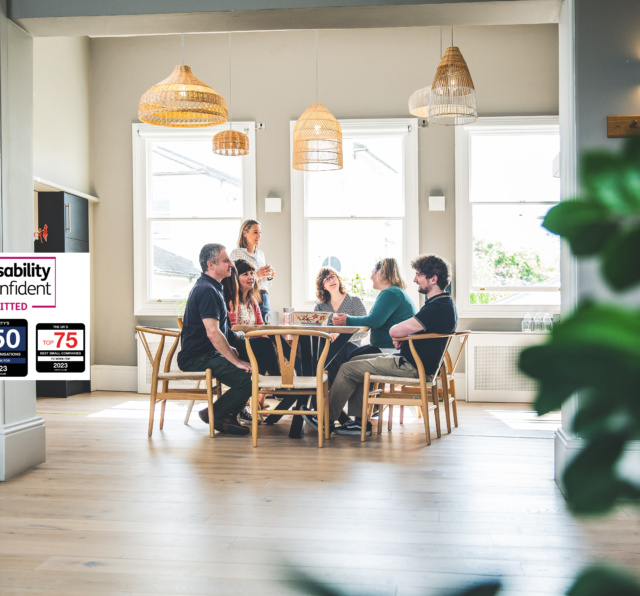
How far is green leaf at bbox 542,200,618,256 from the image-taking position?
0.42 ft

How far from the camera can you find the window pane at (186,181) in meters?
6.52

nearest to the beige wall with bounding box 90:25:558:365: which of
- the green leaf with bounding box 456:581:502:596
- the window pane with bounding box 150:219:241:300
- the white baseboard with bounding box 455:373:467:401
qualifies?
the window pane with bounding box 150:219:241:300

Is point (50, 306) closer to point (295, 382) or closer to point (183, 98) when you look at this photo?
point (295, 382)

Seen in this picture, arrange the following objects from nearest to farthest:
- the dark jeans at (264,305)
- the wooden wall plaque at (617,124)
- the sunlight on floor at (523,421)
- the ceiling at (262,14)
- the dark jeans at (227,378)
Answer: the wooden wall plaque at (617,124) < the ceiling at (262,14) < the dark jeans at (227,378) < the sunlight on floor at (523,421) < the dark jeans at (264,305)

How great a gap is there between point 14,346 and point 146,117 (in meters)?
2.33

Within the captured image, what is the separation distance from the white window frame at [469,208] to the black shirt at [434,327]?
2.28 meters

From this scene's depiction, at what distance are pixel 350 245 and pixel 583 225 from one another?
6302 mm

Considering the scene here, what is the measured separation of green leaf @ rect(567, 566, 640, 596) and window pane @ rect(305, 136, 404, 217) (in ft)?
20.7

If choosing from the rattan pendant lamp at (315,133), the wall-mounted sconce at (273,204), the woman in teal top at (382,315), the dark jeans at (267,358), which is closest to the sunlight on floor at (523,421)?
the woman in teal top at (382,315)

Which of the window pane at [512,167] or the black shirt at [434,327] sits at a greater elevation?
the window pane at [512,167]

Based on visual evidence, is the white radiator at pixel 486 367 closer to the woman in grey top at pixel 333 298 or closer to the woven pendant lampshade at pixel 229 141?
the woman in grey top at pixel 333 298

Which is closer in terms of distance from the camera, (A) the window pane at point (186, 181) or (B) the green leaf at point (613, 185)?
(B) the green leaf at point (613, 185)

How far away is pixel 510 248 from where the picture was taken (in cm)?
626

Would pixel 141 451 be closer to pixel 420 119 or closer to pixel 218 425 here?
pixel 218 425
